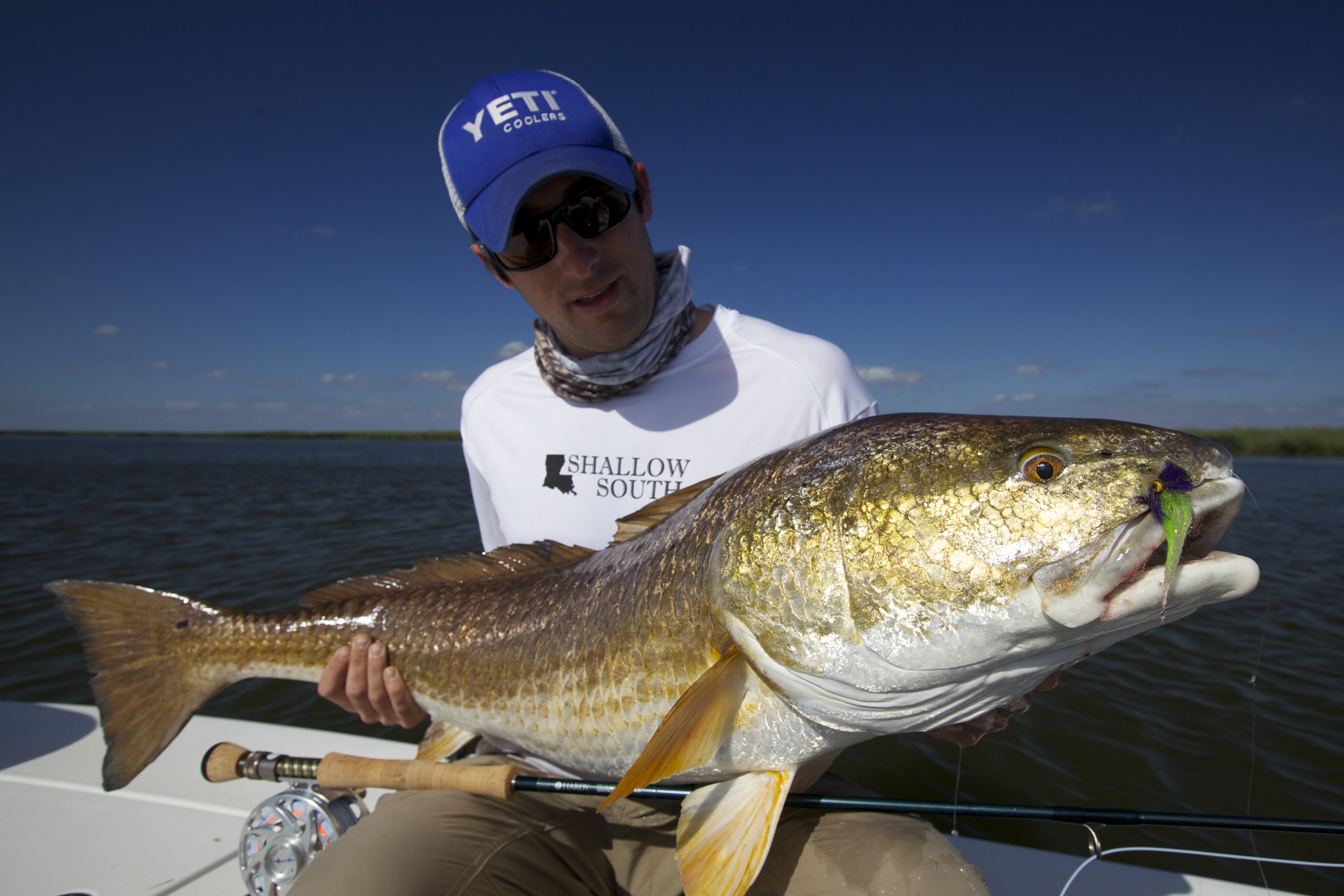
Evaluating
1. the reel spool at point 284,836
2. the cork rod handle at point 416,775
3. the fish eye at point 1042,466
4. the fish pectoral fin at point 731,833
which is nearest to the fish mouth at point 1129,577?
the fish eye at point 1042,466

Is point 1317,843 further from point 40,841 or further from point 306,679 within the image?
point 40,841

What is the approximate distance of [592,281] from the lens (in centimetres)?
264

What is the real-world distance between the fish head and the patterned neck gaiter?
4.00 feet

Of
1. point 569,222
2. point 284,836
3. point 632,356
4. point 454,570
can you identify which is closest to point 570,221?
point 569,222

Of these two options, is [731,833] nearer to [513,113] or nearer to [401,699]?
[401,699]

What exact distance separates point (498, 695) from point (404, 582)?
0.66m

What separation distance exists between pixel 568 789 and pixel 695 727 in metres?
0.77

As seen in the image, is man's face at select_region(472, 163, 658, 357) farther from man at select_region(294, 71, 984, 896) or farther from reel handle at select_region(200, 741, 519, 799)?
reel handle at select_region(200, 741, 519, 799)

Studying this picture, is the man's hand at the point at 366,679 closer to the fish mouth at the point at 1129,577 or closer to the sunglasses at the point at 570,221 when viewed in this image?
the sunglasses at the point at 570,221

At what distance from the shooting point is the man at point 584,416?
6.77 ft

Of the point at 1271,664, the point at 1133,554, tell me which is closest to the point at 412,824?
the point at 1133,554

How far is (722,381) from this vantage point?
2773 millimetres

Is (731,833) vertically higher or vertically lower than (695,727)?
lower

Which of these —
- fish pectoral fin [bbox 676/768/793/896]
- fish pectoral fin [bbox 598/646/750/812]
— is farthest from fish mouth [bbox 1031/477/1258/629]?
fish pectoral fin [bbox 676/768/793/896]
